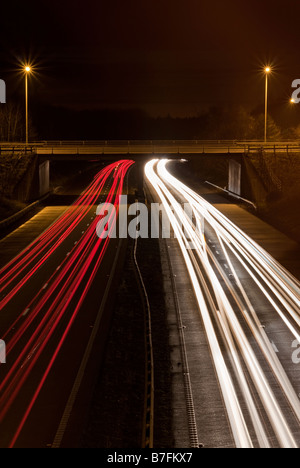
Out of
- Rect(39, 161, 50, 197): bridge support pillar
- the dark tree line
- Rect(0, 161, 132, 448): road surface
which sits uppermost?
the dark tree line

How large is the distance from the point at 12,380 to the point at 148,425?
4.13 metres

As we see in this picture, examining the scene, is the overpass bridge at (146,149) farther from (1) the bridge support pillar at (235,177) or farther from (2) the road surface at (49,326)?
(2) the road surface at (49,326)

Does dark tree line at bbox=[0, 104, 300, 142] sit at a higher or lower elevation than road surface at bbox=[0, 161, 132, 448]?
higher

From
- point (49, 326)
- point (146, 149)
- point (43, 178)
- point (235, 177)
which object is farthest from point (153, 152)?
point (49, 326)

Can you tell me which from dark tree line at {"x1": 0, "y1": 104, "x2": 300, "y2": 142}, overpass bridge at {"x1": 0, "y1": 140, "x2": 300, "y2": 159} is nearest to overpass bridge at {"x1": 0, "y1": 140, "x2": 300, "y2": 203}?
overpass bridge at {"x1": 0, "y1": 140, "x2": 300, "y2": 159}

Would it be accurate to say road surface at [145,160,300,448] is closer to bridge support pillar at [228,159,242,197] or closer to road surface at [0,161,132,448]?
road surface at [0,161,132,448]

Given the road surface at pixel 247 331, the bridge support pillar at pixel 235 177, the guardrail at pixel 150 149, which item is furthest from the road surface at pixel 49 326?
the bridge support pillar at pixel 235 177

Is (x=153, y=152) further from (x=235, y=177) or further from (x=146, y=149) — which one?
(x=235, y=177)

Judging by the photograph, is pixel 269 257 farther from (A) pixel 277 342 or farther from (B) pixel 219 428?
(B) pixel 219 428

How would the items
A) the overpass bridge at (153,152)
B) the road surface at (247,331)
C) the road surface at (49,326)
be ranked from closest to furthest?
the road surface at (247,331), the road surface at (49,326), the overpass bridge at (153,152)

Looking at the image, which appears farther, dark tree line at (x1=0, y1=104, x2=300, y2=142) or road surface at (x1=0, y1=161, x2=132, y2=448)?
dark tree line at (x1=0, y1=104, x2=300, y2=142)

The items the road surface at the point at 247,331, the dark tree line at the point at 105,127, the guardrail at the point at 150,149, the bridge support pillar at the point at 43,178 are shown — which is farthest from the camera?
the dark tree line at the point at 105,127

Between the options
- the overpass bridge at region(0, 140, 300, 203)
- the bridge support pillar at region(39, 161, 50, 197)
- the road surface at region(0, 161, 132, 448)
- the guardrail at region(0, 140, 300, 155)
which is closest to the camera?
the road surface at region(0, 161, 132, 448)

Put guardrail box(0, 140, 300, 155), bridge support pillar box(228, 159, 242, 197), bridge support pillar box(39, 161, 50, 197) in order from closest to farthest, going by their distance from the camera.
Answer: guardrail box(0, 140, 300, 155), bridge support pillar box(39, 161, 50, 197), bridge support pillar box(228, 159, 242, 197)
